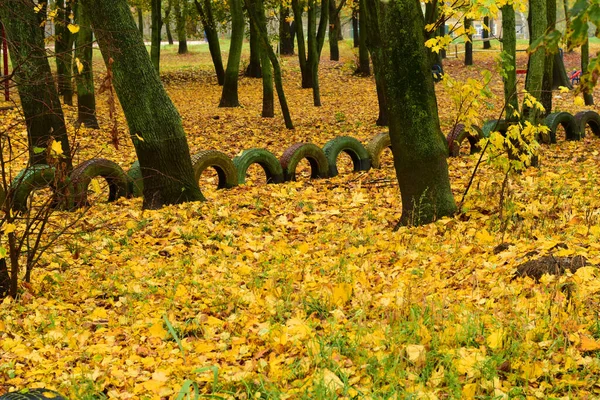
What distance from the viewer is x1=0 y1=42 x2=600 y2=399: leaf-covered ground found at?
12.7 ft

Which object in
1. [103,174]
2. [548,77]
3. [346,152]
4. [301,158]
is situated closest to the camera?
[103,174]

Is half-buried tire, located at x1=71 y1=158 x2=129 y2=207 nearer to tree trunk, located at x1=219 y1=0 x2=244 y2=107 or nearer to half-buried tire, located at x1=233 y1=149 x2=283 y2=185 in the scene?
half-buried tire, located at x1=233 y1=149 x2=283 y2=185

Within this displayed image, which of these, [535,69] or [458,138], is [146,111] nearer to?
[458,138]

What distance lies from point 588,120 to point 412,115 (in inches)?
317

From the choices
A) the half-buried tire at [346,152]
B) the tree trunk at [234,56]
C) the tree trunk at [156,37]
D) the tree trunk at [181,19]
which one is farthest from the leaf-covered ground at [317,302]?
the tree trunk at [181,19]

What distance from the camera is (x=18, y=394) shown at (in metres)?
3.64

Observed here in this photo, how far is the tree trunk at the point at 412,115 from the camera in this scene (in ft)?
22.6

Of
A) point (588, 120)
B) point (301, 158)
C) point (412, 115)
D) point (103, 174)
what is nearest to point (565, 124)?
point (588, 120)

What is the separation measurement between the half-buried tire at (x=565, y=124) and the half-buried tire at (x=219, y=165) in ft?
20.6

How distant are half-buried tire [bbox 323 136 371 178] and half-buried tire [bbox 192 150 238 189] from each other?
5.72 feet

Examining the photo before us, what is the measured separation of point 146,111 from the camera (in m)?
8.48

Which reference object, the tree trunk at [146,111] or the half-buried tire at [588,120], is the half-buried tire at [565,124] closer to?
the half-buried tire at [588,120]

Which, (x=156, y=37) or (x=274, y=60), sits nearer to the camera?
(x=274, y=60)

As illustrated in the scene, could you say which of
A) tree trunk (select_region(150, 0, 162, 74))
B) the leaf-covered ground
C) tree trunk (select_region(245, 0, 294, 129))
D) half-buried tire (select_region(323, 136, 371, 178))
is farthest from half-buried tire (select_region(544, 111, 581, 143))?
tree trunk (select_region(150, 0, 162, 74))
